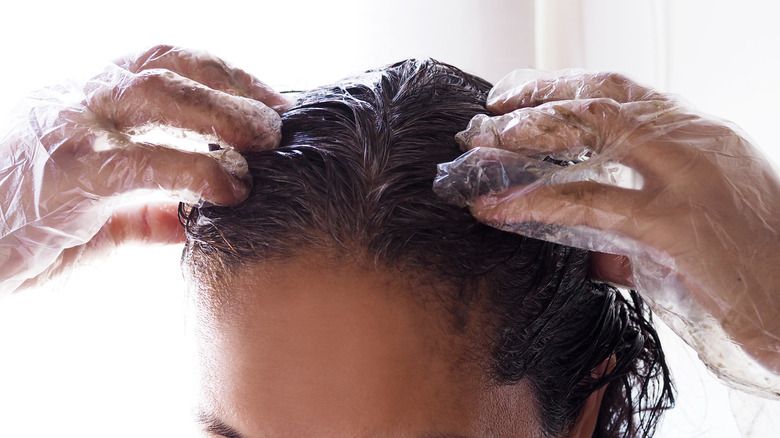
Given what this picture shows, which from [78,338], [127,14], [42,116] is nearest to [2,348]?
[78,338]

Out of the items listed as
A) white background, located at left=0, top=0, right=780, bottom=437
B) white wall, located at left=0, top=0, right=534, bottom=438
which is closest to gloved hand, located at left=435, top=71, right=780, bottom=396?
white background, located at left=0, top=0, right=780, bottom=437

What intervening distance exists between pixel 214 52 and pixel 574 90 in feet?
2.16

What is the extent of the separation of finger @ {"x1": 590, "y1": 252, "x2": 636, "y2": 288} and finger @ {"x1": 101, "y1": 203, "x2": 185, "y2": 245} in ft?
1.86

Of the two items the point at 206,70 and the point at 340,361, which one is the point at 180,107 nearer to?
the point at 206,70

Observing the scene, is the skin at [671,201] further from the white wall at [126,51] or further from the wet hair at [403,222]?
the white wall at [126,51]

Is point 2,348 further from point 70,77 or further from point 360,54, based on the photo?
point 360,54

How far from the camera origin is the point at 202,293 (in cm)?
75

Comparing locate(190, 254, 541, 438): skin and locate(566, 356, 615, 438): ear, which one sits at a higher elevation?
locate(190, 254, 541, 438): skin

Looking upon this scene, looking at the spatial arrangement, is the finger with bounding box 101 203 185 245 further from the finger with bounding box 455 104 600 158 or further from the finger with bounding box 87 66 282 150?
the finger with bounding box 455 104 600 158

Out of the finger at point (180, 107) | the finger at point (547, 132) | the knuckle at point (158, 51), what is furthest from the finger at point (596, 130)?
the knuckle at point (158, 51)

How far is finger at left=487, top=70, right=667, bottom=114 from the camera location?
70cm

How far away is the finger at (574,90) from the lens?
70 centimetres

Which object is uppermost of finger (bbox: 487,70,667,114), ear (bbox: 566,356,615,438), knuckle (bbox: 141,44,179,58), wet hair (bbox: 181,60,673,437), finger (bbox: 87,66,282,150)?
knuckle (bbox: 141,44,179,58)

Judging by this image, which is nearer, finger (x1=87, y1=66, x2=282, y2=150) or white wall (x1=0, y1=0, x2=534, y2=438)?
finger (x1=87, y1=66, x2=282, y2=150)
